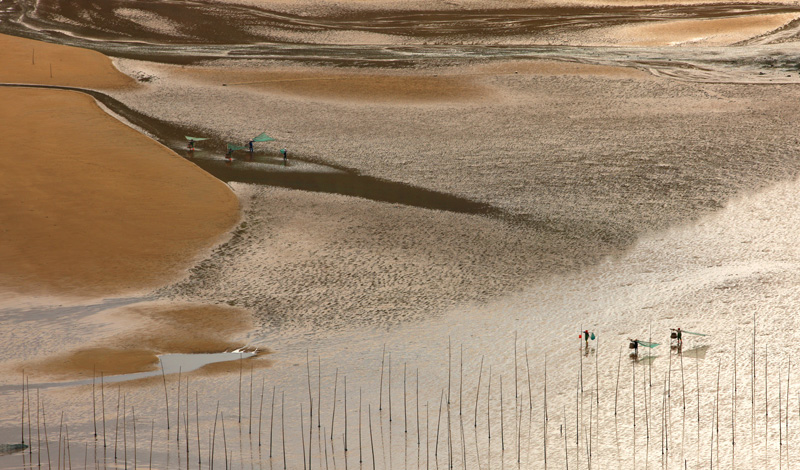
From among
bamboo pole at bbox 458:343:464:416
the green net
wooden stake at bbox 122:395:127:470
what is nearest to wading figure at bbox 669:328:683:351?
bamboo pole at bbox 458:343:464:416

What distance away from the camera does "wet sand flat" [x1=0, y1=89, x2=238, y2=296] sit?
54.9 ft

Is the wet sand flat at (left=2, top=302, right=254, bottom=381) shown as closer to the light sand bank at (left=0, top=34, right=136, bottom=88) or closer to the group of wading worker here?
the group of wading worker

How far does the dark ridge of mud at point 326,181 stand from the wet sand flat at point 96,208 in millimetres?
1068

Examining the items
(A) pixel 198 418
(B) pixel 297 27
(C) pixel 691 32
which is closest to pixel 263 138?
(A) pixel 198 418

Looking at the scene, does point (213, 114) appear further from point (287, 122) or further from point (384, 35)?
point (384, 35)

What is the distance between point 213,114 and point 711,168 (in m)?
14.7

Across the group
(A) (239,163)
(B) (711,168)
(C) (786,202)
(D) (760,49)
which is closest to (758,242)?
Answer: (C) (786,202)

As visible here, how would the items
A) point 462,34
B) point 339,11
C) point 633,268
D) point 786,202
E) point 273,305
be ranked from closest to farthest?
point 273,305, point 633,268, point 786,202, point 462,34, point 339,11

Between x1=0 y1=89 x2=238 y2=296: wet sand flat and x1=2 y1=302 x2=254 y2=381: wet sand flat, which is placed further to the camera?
x1=0 y1=89 x2=238 y2=296: wet sand flat

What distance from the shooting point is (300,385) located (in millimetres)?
12805

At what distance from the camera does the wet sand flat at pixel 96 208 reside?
1673 centimetres

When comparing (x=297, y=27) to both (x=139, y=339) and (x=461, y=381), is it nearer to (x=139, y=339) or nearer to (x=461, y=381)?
(x=139, y=339)

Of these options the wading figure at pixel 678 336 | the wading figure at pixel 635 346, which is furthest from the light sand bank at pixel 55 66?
the wading figure at pixel 678 336

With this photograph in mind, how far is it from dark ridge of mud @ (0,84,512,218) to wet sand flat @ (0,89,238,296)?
107cm
